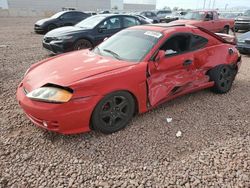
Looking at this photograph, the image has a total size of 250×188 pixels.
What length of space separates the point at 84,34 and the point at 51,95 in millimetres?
4876

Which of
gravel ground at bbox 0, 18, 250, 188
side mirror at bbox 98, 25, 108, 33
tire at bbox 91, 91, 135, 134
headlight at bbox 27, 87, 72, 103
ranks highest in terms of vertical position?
side mirror at bbox 98, 25, 108, 33

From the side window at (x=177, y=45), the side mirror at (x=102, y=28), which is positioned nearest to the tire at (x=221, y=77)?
the side window at (x=177, y=45)

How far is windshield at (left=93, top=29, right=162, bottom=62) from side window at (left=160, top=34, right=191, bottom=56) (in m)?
0.22

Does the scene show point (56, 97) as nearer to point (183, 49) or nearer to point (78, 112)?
point (78, 112)

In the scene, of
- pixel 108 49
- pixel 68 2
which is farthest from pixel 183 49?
pixel 68 2

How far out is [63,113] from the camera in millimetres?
2682

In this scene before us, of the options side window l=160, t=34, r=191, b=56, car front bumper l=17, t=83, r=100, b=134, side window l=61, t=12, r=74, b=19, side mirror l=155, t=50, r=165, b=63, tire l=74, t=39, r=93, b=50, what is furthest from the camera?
side window l=61, t=12, r=74, b=19

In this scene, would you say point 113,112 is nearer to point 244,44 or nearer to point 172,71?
point 172,71

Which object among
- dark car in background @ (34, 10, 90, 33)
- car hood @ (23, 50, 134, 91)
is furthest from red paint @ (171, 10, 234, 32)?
car hood @ (23, 50, 134, 91)

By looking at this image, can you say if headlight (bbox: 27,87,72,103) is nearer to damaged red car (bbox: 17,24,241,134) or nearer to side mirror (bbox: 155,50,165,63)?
damaged red car (bbox: 17,24,241,134)

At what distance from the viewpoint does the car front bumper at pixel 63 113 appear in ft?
8.76

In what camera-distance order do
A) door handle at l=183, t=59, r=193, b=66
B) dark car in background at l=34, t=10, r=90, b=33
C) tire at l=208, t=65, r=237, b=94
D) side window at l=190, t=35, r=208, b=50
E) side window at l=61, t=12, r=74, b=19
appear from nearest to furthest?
door handle at l=183, t=59, r=193, b=66, side window at l=190, t=35, r=208, b=50, tire at l=208, t=65, r=237, b=94, dark car in background at l=34, t=10, r=90, b=33, side window at l=61, t=12, r=74, b=19

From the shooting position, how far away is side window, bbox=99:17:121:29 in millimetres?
7680

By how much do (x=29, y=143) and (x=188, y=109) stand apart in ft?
8.51
